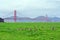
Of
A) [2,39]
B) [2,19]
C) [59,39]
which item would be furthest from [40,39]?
[2,19]

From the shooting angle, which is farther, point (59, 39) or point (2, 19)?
point (2, 19)

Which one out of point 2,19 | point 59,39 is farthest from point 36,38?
point 2,19

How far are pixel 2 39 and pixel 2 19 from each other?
32.9 m

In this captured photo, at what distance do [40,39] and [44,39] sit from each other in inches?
10.2

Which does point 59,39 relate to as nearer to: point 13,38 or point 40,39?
point 40,39

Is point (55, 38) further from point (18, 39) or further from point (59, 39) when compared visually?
point (18, 39)

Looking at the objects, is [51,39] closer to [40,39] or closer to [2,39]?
[40,39]

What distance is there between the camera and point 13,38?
1451 centimetres

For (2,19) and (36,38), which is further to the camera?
(2,19)

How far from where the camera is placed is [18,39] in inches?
559

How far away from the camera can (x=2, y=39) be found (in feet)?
45.9

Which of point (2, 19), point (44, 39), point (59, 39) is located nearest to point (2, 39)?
point (44, 39)

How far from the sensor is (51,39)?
1444cm

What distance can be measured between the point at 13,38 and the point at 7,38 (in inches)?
15.2
